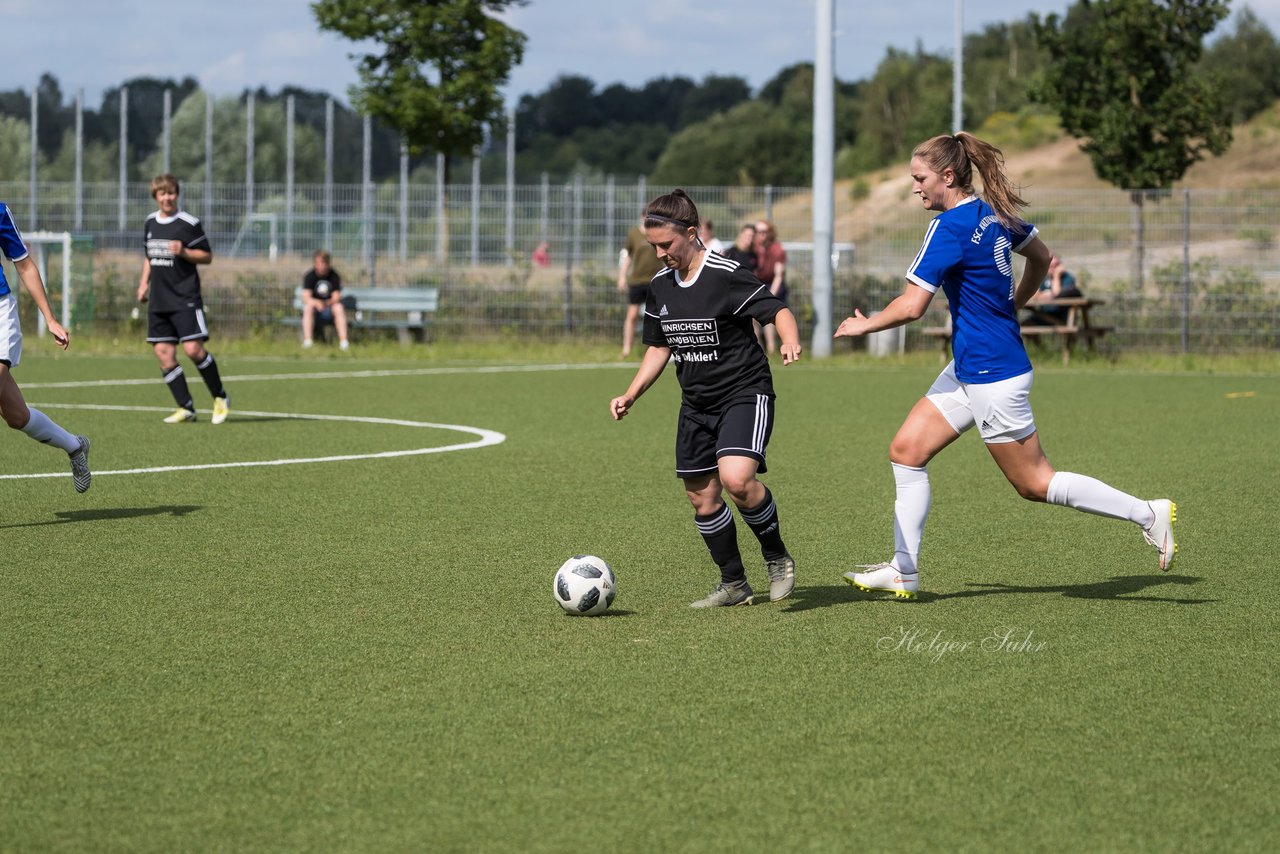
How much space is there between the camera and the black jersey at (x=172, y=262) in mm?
13797

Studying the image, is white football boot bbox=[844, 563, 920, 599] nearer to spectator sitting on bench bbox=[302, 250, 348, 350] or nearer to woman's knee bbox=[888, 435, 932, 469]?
woman's knee bbox=[888, 435, 932, 469]

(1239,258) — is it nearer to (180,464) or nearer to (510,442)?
(510,442)

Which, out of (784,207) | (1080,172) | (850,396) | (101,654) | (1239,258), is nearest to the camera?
(101,654)

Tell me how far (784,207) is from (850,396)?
8.75 m

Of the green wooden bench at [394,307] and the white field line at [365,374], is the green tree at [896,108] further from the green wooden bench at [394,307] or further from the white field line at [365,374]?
the white field line at [365,374]

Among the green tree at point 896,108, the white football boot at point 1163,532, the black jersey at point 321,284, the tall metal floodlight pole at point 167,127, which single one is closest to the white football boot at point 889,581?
the white football boot at point 1163,532

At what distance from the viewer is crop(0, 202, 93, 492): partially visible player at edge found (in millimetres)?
8430

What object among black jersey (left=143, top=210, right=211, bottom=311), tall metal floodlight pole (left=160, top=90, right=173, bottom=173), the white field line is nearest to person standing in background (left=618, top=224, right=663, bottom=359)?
the white field line

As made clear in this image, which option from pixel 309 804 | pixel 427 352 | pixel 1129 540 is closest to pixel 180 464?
pixel 1129 540

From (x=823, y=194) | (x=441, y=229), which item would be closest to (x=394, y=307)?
(x=441, y=229)

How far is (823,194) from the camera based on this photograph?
2392cm

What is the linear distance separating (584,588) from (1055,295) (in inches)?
676

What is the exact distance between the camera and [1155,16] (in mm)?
27531

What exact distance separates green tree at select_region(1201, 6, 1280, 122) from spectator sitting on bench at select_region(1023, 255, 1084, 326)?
4498 cm
